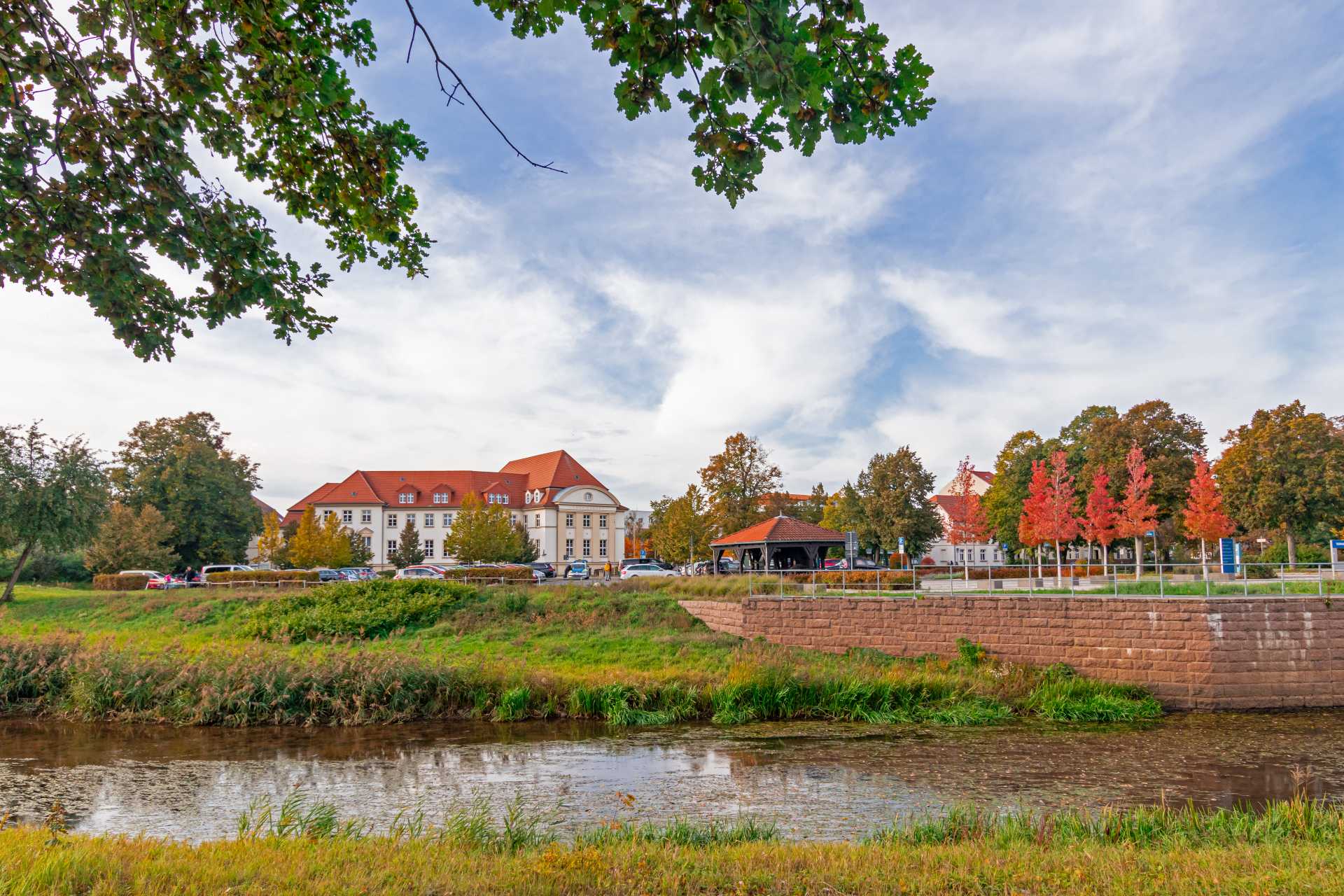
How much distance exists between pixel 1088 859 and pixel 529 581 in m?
30.9

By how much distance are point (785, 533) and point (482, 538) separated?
27299mm

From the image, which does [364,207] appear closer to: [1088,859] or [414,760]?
[1088,859]

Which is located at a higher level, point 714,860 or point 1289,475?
point 1289,475

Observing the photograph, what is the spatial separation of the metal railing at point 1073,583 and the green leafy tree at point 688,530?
2359cm

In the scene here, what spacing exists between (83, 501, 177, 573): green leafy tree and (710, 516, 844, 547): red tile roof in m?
31.8

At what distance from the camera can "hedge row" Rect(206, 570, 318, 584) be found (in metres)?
38.0

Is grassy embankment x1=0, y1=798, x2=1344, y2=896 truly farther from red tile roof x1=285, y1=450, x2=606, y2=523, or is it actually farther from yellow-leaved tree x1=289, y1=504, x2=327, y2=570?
red tile roof x1=285, y1=450, x2=606, y2=523

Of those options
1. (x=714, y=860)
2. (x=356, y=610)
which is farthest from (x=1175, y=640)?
(x=356, y=610)

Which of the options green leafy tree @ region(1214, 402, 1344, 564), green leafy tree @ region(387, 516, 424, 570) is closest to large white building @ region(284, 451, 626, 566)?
green leafy tree @ region(387, 516, 424, 570)

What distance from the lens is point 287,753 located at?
13531 millimetres

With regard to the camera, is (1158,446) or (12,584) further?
(1158,446)

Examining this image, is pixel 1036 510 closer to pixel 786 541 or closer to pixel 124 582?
pixel 786 541

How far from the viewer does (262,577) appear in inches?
1506

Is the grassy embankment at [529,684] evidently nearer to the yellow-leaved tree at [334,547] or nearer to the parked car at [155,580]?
the parked car at [155,580]
